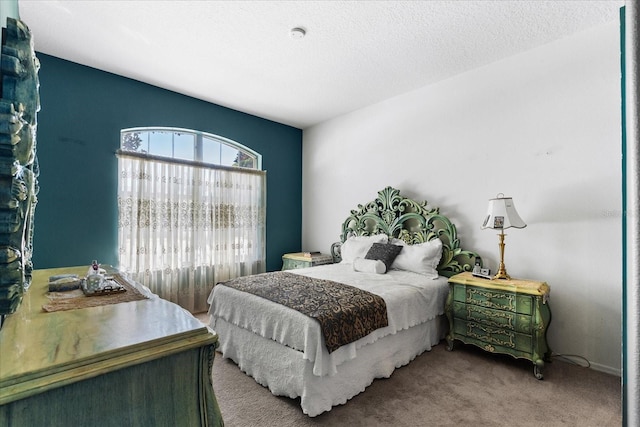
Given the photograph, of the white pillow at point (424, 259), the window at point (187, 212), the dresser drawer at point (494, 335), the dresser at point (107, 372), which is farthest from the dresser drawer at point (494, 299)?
the window at point (187, 212)

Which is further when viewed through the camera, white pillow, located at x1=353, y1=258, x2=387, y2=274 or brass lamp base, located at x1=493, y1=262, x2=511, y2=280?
white pillow, located at x1=353, y1=258, x2=387, y2=274

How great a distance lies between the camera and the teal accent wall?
2.94m

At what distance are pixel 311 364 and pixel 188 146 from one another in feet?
10.5

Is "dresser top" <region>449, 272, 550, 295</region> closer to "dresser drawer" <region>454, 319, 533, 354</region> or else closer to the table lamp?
the table lamp

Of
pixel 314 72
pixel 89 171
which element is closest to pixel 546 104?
pixel 314 72

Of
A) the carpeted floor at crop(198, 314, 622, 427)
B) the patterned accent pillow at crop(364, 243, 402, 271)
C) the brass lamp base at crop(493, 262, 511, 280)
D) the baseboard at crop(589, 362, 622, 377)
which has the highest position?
the patterned accent pillow at crop(364, 243, 402, 271)

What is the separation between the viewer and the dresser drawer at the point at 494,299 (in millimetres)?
2408

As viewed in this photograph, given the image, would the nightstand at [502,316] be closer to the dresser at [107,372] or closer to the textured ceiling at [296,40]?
the textured ceiling at [296,40]

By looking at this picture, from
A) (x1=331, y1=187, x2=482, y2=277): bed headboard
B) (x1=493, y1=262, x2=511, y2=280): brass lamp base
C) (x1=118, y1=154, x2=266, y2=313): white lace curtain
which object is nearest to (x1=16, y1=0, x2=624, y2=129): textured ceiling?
(x1=118, y1=154, x2=266, y2=313): white lace curtain

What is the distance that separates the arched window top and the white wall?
2.20m

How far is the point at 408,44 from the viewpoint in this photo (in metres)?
2.76

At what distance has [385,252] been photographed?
342cm

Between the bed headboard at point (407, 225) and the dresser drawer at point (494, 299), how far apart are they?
537 mm

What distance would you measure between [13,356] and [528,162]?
11.6 ft
